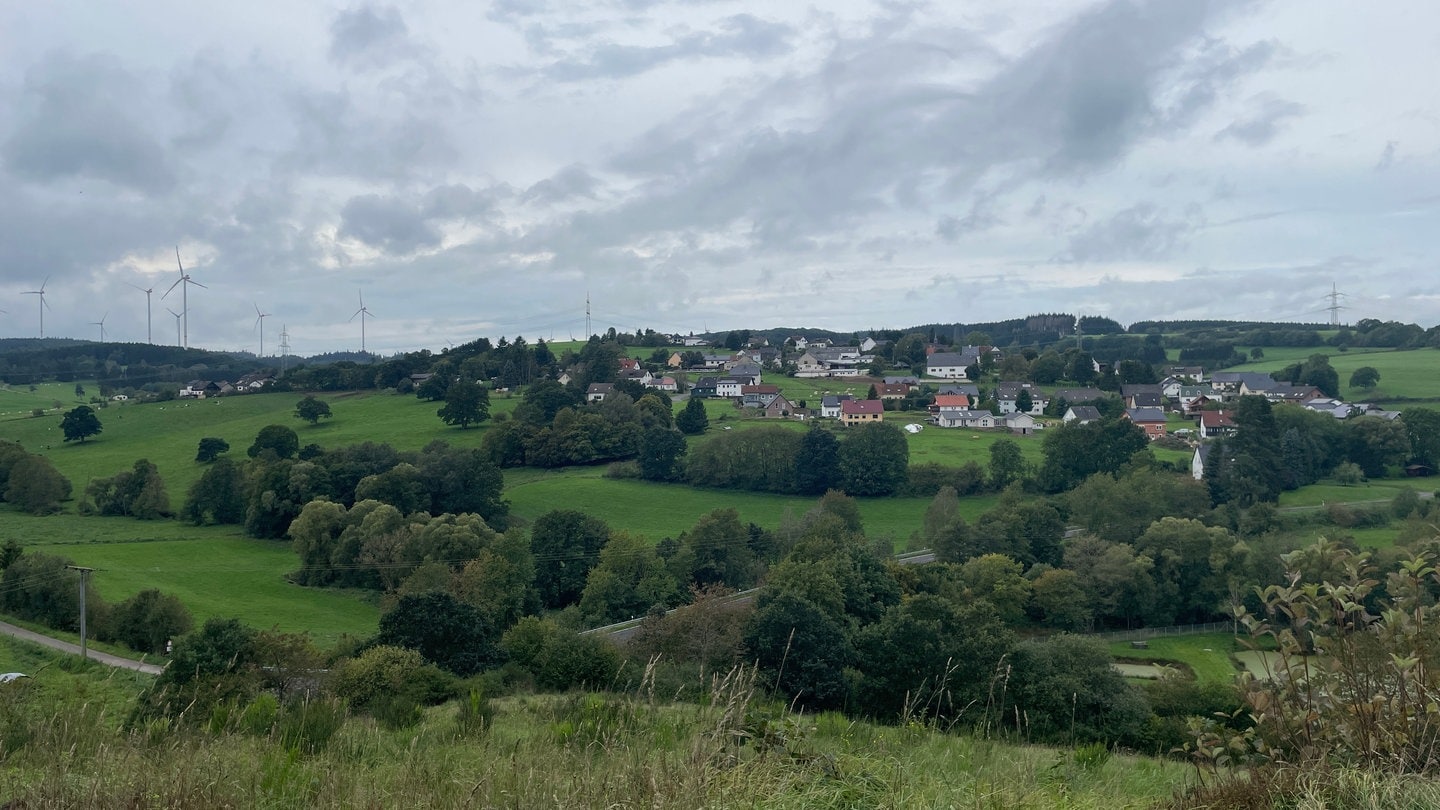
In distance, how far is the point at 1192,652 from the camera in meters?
30.6

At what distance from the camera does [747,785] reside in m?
3.96

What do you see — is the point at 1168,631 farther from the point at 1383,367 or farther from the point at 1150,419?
the point at 1383,367

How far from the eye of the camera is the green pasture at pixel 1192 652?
2836 centimetres

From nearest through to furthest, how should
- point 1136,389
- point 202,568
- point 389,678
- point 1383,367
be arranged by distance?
point 389,678 < point 202,568 < point 1136,389 < point 1383,367

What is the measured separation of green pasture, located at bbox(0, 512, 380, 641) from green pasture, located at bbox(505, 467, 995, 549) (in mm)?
11675

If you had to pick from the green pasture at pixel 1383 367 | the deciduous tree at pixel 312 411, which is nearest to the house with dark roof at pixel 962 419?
the green pasture at pixel 1383 367

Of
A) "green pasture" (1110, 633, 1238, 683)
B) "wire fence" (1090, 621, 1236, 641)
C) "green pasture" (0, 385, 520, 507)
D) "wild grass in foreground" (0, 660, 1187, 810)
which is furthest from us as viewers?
"green pasture" (0, 385, 520, 507)

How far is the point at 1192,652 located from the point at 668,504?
81.5 feet

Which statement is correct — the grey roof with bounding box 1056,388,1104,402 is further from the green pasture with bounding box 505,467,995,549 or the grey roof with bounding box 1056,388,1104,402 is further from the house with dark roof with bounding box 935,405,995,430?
the green pasture with bounding box 505,467,995,549

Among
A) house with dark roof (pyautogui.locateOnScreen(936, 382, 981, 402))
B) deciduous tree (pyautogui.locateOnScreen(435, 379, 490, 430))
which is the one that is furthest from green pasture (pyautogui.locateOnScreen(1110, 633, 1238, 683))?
deciduous tree (pyautogui.locateOnScreen(435, 379, 490, 430))

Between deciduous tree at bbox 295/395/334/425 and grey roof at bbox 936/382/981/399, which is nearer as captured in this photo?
deciduous tree at bbox 295/395/334/425

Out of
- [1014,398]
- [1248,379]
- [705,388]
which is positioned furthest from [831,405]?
[1248,379]

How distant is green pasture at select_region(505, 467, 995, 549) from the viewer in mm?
43375

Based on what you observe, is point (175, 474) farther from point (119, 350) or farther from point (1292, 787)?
point (119, 350)
